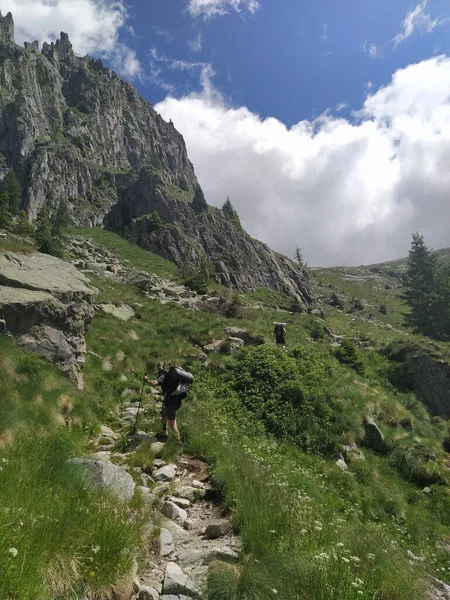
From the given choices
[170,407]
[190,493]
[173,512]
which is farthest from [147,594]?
[170,407]

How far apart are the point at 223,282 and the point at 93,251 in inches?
1001

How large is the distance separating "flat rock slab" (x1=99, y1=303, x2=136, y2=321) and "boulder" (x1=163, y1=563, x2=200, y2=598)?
17285mm

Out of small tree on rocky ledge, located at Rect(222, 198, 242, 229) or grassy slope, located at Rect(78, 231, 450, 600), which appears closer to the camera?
grassy slope, located at Rect(78, 231, 450, 600)

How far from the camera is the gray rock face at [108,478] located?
5.82 metres

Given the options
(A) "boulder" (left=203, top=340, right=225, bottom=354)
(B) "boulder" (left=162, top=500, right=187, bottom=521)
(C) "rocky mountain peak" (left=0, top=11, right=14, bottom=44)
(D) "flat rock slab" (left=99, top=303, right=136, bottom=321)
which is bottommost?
(B) "boulder" (left=162, top=500, right=187, bottom=521)

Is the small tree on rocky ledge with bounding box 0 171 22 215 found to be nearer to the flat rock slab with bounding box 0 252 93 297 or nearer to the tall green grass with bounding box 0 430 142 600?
the flat rock slab with bounding box 0 252 93 297

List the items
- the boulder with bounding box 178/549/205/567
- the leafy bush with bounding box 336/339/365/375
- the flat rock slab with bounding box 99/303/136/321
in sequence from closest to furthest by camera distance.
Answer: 1. the boulder with bounding box 178/549/205/567
2. the flat rock slab with bounding box 99/303/136/321
3. the leafy bush with bounding box 336/339/365/375

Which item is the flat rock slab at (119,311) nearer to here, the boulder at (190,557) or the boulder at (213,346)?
the boulder at (213,346)

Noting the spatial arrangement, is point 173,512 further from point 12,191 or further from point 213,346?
point 12,191

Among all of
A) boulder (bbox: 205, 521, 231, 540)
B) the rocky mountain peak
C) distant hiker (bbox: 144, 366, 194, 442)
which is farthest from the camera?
the rocky mountain peak

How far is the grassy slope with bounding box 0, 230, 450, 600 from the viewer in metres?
4.05

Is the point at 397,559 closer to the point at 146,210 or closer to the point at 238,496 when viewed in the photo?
the point at 238,496

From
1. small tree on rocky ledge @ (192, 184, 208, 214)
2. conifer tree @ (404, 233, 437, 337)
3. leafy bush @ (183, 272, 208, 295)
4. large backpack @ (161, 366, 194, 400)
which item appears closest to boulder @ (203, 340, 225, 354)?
large backpack @ (161, 366, 194, 400)

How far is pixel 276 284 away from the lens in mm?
92000
